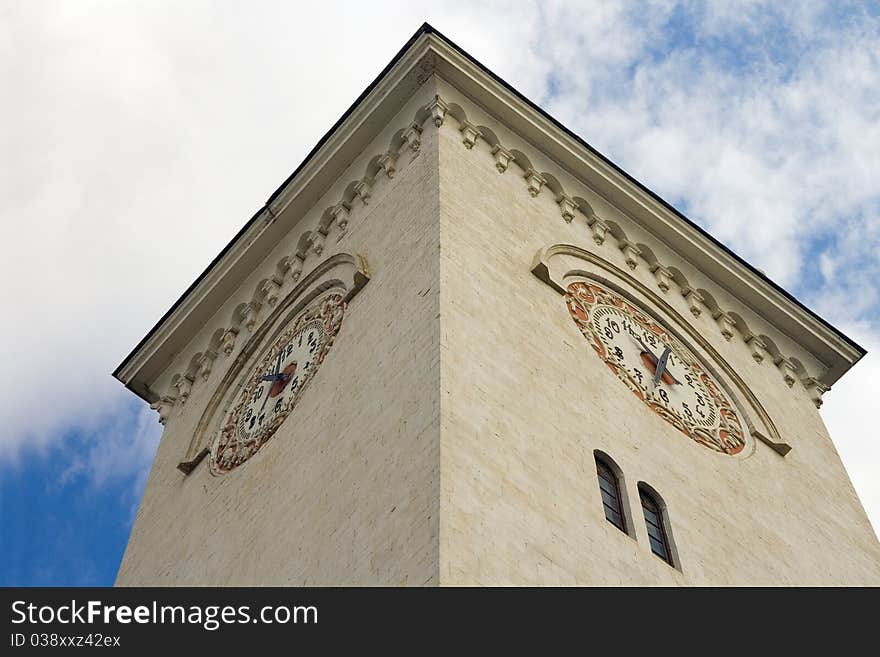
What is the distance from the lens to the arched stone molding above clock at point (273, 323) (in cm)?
1788

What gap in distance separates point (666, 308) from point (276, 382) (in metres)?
5.24

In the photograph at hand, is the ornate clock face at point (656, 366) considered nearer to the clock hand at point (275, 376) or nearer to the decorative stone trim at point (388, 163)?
the decorative stone trim at point (388, 163)

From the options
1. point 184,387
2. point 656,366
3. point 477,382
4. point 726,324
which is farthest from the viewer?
point 184,387

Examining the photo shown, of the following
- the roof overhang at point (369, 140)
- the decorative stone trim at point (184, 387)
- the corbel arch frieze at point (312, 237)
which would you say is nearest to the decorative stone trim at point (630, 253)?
the roof overhang at point (369, 140)

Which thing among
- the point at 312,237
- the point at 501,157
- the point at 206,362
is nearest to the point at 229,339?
the point at 206,362

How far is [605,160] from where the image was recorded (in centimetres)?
2000

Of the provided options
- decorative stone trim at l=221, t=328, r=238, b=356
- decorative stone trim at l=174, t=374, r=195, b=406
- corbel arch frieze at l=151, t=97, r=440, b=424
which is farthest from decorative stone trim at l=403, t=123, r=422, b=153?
decorative stone trim at l=174, t=374, r=195, b=406

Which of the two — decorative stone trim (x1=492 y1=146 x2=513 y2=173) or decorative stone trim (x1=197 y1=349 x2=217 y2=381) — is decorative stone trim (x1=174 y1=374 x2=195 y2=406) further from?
decorative stone trim (x1=492 y1=146 x2=513 y2=173)

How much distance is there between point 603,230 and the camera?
1928 cm

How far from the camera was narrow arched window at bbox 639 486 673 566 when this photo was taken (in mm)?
13930

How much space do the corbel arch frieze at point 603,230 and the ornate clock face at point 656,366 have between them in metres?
1.25

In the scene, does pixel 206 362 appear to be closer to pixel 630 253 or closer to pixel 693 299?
pixel 630 253
